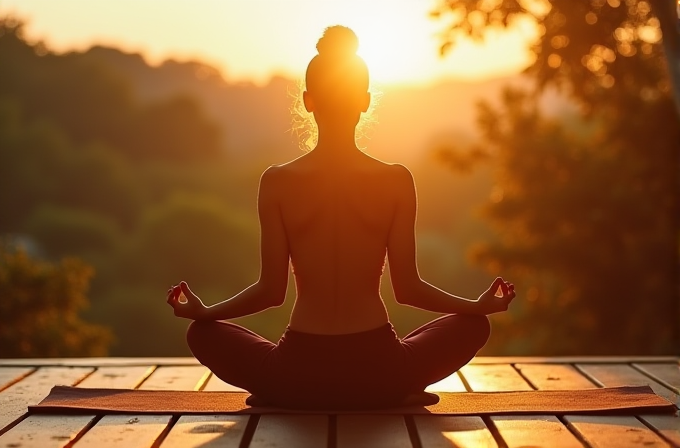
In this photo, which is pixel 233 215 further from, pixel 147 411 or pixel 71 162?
pixel 147 411

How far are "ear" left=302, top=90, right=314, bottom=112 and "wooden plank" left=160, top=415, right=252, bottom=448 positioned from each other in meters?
1.11

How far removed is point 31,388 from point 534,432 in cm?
222

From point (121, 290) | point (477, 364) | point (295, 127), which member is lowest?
point (121, 290)

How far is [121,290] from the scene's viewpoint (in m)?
35.3

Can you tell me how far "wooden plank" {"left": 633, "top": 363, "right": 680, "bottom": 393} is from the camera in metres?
4.70

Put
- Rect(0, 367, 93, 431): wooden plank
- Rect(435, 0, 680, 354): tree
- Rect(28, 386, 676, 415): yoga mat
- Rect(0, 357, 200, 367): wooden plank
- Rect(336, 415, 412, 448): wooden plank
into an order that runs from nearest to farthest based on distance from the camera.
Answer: Rect(336, 415, 412, 448): wooden plank
Rect(28, 386, 676, 415): yoga mat
Rect(0, 367, 93, 431): wooden plank
Rect(0, 357, 200, 367): wooden plank
Rect(435, 0, 680, 354): tree

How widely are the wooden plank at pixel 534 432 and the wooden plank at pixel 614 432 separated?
2.1 inches

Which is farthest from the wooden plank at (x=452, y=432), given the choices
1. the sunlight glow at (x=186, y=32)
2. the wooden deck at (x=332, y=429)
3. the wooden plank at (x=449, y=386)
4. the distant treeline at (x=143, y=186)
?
the distant treeline at (x=143, y=186)

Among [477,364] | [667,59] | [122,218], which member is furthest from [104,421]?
[122,218]

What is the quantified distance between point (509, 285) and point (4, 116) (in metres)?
32.2

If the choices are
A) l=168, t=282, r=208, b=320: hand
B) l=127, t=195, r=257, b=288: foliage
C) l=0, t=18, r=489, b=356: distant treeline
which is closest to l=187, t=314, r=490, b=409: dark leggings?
l=168, t=282, r=208, b=320: hand

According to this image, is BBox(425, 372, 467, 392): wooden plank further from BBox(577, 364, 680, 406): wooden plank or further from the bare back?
the bare back

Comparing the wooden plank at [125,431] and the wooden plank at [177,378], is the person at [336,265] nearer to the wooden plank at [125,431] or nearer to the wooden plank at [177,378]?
the wooden plank at [125,431]

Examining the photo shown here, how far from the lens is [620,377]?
194 inches
